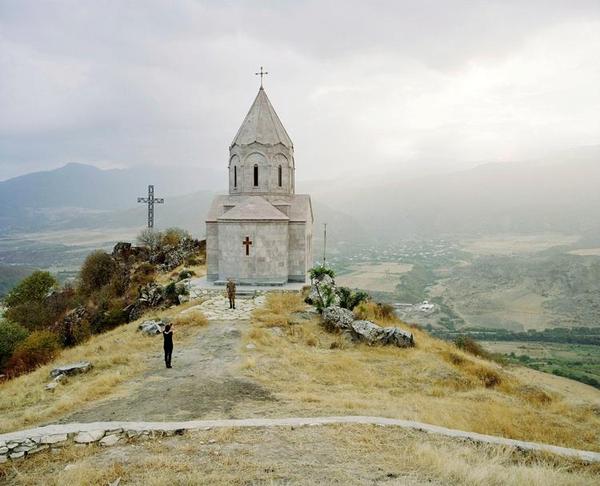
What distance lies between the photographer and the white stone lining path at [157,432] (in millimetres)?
6312

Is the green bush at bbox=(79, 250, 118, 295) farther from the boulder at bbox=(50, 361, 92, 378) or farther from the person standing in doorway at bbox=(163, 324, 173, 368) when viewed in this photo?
the person standing in doorway at bbox=(163, 324, 173, 368)

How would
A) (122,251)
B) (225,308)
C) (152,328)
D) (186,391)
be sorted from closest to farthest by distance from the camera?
(186,391)
(152,328)
(225,308)
(122,251)

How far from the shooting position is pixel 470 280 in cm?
8562

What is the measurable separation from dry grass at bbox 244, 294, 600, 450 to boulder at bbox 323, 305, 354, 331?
373 millimetres

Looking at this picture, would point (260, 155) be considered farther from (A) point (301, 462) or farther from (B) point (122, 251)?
(B) point (122, 251)

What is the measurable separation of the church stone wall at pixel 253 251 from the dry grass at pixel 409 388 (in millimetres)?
4696

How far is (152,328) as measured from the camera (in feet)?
43.8

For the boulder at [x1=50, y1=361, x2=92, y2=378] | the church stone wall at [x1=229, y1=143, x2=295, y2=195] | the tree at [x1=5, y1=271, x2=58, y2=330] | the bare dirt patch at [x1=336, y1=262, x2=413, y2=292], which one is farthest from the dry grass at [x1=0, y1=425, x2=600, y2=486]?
the bare dirt patch at [x1=336, y1=262, x2=413, y2=292]

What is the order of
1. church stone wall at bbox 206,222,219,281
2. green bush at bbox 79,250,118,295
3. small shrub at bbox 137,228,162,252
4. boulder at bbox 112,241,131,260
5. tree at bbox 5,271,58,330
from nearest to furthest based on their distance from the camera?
church stone wall at bbox 206,222,219,281, tree at bbox 5,271,58,330, green bush at bbox 79,250,118,295, boulder at bbox 112,241,131,260, small shrub at bbox 137,228,162,252

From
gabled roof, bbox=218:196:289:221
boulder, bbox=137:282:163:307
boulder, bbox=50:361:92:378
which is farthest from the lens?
boulder, bbox=137:282:163:307

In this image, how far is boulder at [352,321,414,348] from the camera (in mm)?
12895

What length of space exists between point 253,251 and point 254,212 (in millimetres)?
1643

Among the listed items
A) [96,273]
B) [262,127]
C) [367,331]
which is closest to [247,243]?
[262,127]

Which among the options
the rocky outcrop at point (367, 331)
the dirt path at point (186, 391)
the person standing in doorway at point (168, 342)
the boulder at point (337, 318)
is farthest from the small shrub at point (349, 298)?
the person standing in doorway at point (168, 342)
